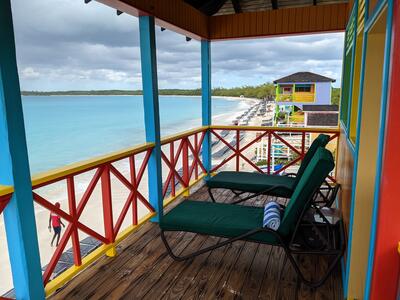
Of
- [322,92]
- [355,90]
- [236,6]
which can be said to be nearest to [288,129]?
[355,90]

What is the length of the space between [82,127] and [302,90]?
3107 cm

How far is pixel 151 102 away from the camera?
3297 millimetres

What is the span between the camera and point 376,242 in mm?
1226

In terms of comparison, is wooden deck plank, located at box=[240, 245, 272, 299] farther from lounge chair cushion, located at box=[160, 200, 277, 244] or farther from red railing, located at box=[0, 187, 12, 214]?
red railing, located at box=[0, 187, 12, 214]

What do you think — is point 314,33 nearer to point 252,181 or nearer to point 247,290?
point 252,181

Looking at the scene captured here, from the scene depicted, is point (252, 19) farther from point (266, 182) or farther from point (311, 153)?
point (266, 182)

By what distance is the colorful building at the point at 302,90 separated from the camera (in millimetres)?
8345

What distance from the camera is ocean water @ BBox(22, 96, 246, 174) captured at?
977 inches

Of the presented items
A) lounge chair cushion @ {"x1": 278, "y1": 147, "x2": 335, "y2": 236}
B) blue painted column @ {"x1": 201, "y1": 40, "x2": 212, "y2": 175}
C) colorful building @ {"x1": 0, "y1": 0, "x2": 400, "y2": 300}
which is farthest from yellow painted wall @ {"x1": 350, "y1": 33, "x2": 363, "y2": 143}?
blue painted column @ {"x1": 201, "y1": 40, "x2": 212, "y2": 175}

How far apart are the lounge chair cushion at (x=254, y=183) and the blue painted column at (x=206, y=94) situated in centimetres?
139

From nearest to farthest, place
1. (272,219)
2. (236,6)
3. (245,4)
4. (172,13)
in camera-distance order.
A: (272,219) → (172,13) → (236,6) → (245,4)

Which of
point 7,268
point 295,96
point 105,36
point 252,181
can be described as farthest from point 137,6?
point 105,36

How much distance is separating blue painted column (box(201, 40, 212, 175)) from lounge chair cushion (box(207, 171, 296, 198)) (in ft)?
4.55

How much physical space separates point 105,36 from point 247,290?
31291 millimetres
